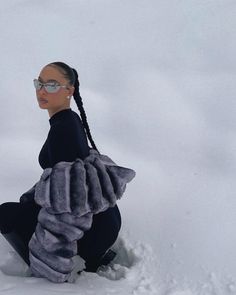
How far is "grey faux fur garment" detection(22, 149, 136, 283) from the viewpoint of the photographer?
172cm

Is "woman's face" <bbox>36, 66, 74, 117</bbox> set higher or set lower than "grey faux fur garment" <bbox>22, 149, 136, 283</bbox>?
higher

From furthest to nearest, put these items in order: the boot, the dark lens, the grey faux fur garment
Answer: the boot → the dark lens → the grey faux fur garment

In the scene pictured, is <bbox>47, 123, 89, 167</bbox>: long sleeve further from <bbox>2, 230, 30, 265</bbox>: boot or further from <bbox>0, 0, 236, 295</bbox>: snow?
<bbox>0, 0, 236, 295</bbox>: snow

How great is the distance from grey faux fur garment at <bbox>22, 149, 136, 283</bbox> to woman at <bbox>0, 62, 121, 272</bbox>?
0.08 m

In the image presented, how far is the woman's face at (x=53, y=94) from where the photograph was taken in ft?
6.16

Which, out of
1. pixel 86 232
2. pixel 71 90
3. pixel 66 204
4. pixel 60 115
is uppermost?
pixel 71 90

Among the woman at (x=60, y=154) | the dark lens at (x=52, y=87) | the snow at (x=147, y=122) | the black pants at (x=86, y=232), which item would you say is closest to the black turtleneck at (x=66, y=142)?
the woman at (x=60, y=154)

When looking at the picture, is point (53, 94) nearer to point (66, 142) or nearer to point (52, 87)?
point (52, 87)

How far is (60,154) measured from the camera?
1800 mm

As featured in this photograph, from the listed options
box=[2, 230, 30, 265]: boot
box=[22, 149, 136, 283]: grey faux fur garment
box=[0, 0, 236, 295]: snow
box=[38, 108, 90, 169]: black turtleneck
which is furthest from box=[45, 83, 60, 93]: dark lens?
box=[0, 0, 236, 295]: snow

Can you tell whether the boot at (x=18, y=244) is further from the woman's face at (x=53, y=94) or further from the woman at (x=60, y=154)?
the woman's face at (x=53, y=94)

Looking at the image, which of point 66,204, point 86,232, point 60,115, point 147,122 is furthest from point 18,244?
point 147,122

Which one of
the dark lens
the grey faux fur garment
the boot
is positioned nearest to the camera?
the grey faux fur garment

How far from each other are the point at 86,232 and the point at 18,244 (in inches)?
11.1
